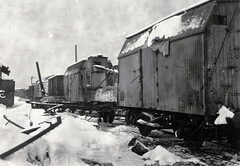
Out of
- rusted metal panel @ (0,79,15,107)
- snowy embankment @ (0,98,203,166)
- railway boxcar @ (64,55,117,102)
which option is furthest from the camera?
rusted metal panel @ (0,79,15,107)

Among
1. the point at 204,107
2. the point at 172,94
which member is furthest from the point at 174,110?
the point at 204,107

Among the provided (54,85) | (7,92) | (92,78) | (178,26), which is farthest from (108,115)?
(54,85)

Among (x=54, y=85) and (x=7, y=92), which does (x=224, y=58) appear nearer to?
(x=7, y=92)

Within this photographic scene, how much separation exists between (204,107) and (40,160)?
415 centimetres

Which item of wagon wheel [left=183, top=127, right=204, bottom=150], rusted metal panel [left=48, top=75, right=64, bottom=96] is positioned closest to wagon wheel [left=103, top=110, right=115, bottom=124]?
wagon wheel [left=183, top=127, right=204, bottom=150]

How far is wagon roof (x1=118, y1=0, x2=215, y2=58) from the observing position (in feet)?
20.2

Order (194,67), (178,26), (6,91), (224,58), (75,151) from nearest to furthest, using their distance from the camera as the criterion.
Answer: (75,151), (224,58), (194,67), (178,26), (6,91)

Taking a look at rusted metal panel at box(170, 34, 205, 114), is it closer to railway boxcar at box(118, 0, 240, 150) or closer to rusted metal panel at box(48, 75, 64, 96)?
railway boxcar at box(118, 0, 240, 150)

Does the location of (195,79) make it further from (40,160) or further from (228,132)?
(40,160)

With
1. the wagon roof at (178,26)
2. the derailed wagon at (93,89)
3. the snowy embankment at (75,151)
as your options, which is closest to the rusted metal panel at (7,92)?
the derailed wagon at (93,89)

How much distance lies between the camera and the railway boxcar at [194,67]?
19.5ft

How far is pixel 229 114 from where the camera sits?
18.0ft

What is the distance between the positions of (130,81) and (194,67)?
13.9 feet

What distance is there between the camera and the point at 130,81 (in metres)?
10.1
